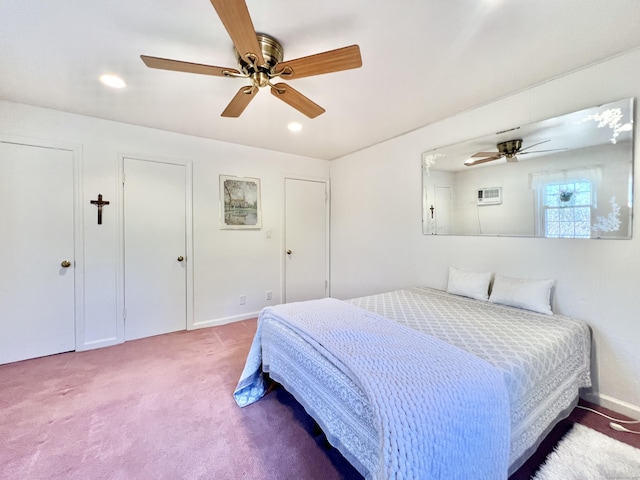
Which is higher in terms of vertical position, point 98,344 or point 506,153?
point 506,153

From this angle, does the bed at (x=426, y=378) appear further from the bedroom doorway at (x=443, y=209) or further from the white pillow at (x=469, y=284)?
the bedroom doorway at (x=443, y=209)

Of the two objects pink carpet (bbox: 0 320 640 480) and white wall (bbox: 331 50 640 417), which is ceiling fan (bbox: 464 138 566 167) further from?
pink carpet (bbox: 0 320 640 480)

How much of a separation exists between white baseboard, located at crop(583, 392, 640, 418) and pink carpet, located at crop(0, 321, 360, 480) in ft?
6.37

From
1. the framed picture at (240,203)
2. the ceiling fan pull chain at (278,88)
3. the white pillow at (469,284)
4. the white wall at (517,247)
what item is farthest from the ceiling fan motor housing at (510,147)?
the framed picture at (240,203)

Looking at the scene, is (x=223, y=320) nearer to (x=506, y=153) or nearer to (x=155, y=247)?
(x=155, y=247)

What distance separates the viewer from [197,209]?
340 cm

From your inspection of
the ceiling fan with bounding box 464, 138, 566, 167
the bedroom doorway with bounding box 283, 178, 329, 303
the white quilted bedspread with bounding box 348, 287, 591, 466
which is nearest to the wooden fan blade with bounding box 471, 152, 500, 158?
the ceiling fan with bounding box 464, 138, 566, 167

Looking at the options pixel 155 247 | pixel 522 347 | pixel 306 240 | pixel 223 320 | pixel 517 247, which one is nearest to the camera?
pixel 522 347

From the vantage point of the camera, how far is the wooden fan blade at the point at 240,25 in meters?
1.09

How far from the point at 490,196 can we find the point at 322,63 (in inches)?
75.3

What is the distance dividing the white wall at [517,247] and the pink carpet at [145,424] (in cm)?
201

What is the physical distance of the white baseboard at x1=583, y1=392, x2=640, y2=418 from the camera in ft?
5.82

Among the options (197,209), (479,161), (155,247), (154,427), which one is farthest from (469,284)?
(155,247)

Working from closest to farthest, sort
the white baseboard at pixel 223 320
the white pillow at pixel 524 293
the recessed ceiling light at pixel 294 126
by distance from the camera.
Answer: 1. the white pillow at pixel 524 293
2. the recessed ceiling light at pixel 294 126
3. the white baseboard at pixel 223 320
